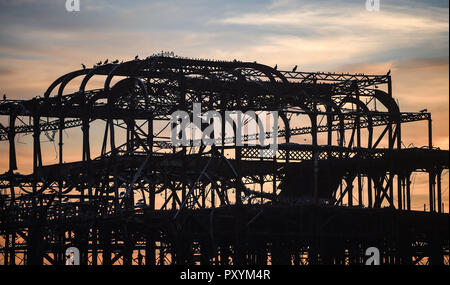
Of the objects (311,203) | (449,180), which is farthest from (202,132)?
(449,180)

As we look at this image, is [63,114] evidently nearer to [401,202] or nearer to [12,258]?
[12,258]

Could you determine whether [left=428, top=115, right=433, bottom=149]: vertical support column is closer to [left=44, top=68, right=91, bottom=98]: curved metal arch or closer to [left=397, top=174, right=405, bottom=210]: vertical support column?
[left=397, top=174, right=405, bottom=210]: vertical support column

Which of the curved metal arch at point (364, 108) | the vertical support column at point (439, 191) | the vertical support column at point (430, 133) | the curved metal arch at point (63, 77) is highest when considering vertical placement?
the curved metal arch at point (63, 77)

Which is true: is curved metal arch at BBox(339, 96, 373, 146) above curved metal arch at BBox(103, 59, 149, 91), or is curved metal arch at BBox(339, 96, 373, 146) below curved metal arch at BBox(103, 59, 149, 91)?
below

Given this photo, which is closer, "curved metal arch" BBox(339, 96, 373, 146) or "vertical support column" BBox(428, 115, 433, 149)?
"vertical support column" BBox(428, 115, 433, 149)

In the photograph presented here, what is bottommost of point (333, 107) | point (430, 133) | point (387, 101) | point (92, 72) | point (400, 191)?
point (400, 191)

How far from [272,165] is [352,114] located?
6671 mm

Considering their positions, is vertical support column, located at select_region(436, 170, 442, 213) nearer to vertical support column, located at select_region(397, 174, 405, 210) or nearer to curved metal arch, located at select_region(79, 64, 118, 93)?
vertical support column, located at select_region(397, 174, 405, 210)

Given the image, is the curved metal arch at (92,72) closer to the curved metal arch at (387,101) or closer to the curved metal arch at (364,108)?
the curved metal arch at (364,108)

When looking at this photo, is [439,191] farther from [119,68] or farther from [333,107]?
[119,68]

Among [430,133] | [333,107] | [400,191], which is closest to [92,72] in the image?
[333,107]

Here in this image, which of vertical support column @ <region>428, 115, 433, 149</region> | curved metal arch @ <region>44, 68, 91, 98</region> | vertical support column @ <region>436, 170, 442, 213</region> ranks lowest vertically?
vertical support column @ <region>436, 170, 442, 213</region>

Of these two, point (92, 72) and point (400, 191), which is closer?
point (400, 191)

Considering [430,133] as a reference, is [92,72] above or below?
above
